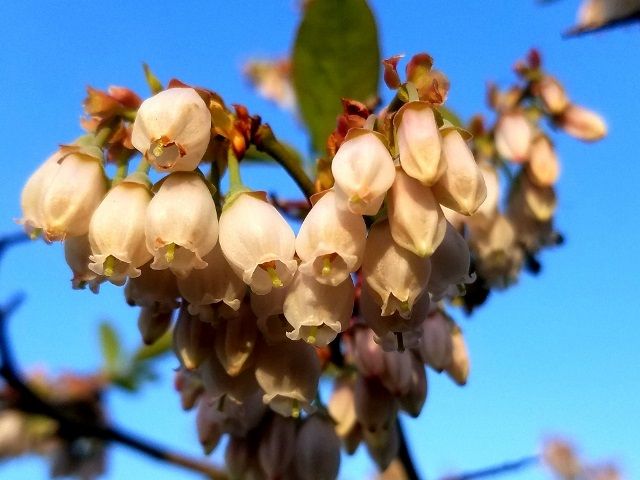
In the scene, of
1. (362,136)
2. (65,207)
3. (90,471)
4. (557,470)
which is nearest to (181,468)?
(90,471)

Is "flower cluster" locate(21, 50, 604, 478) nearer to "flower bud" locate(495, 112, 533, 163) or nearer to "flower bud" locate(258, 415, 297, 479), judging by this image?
"flower bud" locate(258, 415, 297, 479)

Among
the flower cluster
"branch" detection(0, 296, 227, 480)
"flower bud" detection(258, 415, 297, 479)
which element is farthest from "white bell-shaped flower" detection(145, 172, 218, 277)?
"branch" detection(0, 296, 227, 480)

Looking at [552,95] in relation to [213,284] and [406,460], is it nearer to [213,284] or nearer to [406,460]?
[406,460]

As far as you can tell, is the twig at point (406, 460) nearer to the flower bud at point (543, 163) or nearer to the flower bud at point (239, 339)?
the flower bud at point (239, 339)

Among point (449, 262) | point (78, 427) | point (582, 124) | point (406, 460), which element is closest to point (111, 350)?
point (78, 427)

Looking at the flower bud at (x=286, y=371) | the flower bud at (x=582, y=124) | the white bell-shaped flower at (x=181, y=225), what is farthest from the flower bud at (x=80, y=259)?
the flower bud at (x=582, y=124)

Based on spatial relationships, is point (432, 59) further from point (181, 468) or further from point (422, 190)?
point (181, 468)
